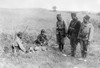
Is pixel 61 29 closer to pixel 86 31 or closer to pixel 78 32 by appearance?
pixel 78 32

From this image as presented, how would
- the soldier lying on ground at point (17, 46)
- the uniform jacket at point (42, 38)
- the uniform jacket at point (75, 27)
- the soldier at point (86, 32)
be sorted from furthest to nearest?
the uniform jacket at point (42, 38) → the uniform jacket at point (75, 27) → the soldier lying on ground at point (17, 46) → the soldier at point (86, 32)

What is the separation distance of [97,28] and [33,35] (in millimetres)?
8152

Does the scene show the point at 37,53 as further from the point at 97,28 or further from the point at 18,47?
the point at 97,28

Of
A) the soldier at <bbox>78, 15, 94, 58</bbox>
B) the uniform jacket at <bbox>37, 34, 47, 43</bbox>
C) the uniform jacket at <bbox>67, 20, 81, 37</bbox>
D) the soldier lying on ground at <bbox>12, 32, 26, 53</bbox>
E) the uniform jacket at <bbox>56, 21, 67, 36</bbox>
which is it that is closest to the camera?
the soldier at <bbox>78, 15, 94, 58</bbox>

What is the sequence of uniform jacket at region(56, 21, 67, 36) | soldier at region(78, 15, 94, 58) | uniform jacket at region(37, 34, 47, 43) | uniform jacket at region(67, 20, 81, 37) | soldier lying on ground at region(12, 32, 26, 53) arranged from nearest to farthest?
1. soldier at region(78, 15, 94, 58)
2. soldier lying on ground at region(12, 32, 26, 53)
3. uniform jacket at region(67, 20, 81, 37)
4. uniform jacket at region(56, 21, 67, 36)
5. uniform jacket at region(37, 34, 47, 43)

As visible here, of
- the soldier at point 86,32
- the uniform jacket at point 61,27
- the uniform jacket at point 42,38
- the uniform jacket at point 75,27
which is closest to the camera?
the soldier at point 86,32

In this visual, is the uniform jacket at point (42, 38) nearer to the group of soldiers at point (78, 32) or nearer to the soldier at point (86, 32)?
the group of soldiers at point (78, 32)

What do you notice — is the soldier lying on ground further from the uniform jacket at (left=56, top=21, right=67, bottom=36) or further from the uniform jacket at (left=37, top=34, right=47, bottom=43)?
the uniform jacket at (left=56, top=21, right=67, bottom=36)

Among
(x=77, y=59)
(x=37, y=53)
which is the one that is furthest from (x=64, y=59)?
(x=37, y=53)

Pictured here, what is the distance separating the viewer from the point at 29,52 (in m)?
8.91

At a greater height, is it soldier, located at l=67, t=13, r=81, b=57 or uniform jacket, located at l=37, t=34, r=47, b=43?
soldier, located at l=67, t=13, r=81, b=57

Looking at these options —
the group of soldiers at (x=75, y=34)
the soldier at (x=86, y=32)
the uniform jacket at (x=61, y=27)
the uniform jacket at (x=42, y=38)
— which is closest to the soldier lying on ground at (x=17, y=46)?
the group of soldiers at (x=75, y=34)

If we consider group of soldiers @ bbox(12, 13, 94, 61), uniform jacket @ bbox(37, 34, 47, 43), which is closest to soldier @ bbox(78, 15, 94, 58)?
group of soldiers @ bbox(12, 13, 94, 61)

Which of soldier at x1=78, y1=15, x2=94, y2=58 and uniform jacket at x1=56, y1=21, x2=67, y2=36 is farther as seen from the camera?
uniform jacket at x1=56, y1=21, x2=67, y2=36
